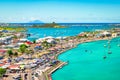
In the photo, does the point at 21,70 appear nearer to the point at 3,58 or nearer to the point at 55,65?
the point at 55,65

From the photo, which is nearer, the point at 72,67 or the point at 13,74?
the point at 13,74

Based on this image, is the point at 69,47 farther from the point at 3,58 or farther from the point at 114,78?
the point at 114,78

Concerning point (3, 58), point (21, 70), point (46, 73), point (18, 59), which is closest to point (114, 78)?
Result: point (46, 73)

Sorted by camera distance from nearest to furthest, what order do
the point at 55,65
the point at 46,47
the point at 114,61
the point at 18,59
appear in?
the point at 55,65 < the point at 18,59 < the point at 114,61 < the point at 46,47

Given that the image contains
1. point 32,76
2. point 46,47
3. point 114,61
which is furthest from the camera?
point 46,47

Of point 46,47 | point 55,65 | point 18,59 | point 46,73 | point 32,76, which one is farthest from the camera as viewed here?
point 46,47

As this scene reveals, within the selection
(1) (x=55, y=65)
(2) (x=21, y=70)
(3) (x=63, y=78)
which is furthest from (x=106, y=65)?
(2) (x=21, y=70)

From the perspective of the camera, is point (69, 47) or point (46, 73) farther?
point (69, 47)

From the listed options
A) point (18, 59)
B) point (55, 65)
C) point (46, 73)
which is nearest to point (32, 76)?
point (46, 73)

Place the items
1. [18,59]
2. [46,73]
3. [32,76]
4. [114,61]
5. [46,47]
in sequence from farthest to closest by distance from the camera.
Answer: [46,47]
[114,61]
[18,59]
[46,73]
[32,76]
